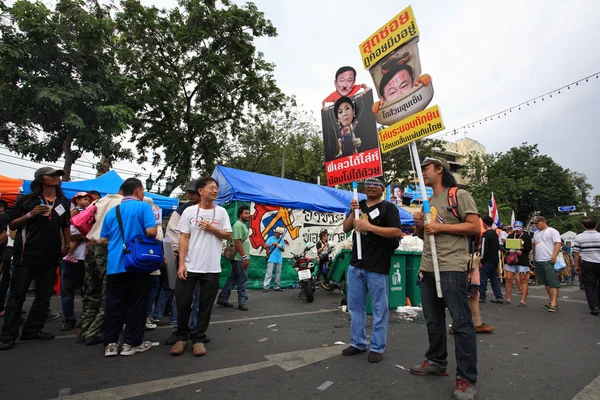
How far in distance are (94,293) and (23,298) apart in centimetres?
74

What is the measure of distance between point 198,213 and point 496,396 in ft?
11.2

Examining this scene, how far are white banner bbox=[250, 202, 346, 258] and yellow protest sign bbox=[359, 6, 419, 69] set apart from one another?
5702mm

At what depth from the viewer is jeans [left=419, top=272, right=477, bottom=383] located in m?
2.74

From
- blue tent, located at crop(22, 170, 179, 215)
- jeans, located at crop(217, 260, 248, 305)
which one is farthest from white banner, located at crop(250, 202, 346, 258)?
blue tent, located at crop(22, 170, 179, 215)

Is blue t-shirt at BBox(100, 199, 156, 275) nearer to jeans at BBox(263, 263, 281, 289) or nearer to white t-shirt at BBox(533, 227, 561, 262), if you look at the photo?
jeans at BBox(263, 263, 281, 289)

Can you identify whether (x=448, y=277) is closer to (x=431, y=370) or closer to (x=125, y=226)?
(x=431, y=370)

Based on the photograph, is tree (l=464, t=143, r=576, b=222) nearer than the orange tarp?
No

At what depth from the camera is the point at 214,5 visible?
696 inches

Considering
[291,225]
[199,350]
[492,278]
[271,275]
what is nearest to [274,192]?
[291,225]

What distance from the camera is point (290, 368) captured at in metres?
3.32

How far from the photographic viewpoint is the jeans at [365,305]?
11.7ft

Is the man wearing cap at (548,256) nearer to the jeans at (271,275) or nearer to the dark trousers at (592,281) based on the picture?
the dark trousers at (592,281)

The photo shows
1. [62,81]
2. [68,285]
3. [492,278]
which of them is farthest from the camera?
[62,81]

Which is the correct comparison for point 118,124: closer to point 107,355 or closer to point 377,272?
point 107,355
